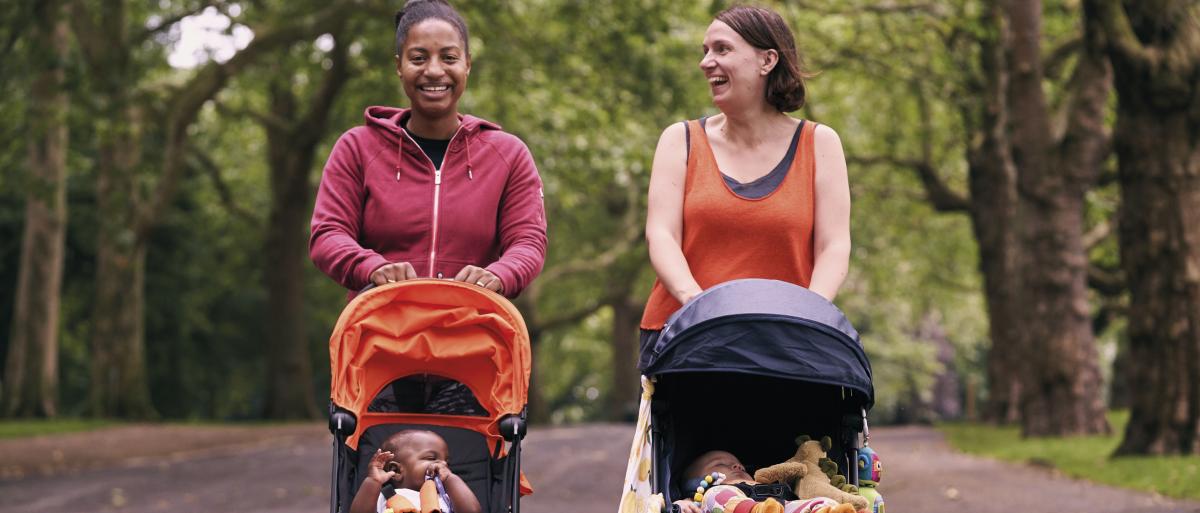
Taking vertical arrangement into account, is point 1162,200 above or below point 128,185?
below

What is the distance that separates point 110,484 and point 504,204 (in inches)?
382

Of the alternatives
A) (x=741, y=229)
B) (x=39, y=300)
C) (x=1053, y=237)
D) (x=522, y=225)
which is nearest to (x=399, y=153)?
(x=522, y=225)

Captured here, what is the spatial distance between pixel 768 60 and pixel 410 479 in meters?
1.83

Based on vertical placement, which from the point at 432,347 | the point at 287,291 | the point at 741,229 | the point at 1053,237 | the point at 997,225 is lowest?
the point at 432,347

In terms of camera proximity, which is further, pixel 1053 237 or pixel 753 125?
pixel 1053 237

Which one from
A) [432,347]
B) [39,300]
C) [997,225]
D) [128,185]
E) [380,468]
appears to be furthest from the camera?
[997,225]

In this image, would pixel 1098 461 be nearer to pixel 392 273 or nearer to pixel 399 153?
pixel 399 153

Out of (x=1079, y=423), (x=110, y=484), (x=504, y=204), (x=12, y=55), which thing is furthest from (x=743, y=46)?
(x=1079, y=423)

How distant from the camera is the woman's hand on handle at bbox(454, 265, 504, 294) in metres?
4.70

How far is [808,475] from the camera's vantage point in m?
4.62

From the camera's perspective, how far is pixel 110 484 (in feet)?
44.6

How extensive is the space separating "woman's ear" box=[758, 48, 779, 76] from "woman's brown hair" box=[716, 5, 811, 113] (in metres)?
0.01

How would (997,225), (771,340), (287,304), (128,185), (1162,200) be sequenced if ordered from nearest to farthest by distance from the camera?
(771,340)
(1162,200)
(128,185)
(997,225)
(287,304)

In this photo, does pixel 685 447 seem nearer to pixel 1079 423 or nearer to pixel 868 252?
pixel 1079 423
